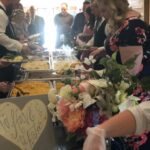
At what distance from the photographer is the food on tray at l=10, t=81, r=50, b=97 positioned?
1.92 m

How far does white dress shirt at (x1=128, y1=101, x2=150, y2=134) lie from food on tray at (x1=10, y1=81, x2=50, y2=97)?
3.23 ft

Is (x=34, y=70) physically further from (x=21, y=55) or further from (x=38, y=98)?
(x=38, y=98)

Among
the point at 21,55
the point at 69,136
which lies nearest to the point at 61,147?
the point at 69,136

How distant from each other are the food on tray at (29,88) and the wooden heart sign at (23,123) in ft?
1.55

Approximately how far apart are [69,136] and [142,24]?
873mm

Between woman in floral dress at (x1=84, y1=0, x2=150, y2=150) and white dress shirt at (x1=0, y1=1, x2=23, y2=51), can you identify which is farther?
white dress shirt at (x1=0, y1=1, x2=23, y2=51)

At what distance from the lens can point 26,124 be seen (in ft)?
4.41

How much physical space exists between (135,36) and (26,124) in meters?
0.81

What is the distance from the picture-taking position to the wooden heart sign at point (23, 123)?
1304mm

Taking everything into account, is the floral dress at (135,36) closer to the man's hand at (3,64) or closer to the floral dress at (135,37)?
the floral dress at (135,37)

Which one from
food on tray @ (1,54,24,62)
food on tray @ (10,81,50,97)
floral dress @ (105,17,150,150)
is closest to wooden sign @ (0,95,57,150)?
food on tray @ (10,81,50,97)

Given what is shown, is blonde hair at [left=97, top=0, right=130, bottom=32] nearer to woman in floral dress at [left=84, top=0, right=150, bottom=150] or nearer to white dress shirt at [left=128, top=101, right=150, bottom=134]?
woman in floral dress at [left=84, top=0, right=150, bottom=150]

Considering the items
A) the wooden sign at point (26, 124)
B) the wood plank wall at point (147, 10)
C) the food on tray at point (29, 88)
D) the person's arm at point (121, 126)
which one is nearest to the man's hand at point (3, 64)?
the food on tray at point (29, 88)

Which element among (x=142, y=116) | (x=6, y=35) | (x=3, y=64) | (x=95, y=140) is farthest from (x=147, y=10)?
(x=95, y=140)
